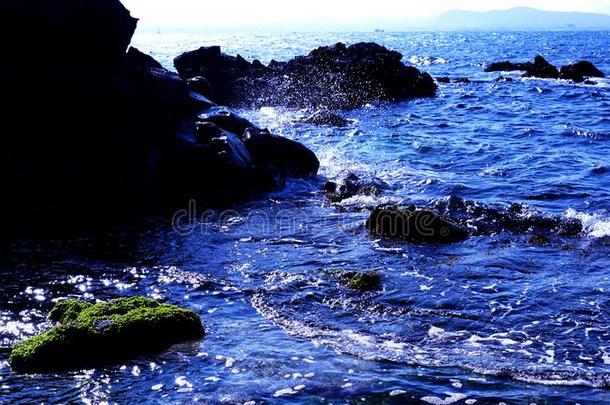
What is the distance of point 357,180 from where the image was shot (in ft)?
80.9

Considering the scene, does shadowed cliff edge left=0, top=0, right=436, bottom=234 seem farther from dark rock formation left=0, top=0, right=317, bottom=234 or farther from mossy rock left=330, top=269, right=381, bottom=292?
mossy rock left=330, top=269, right=381, bottom=292

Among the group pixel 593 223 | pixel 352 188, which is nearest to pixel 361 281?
pixel 593 223

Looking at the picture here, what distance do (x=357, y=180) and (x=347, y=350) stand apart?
13.8 meters

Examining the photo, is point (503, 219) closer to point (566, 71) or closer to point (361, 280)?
point (361, 280)

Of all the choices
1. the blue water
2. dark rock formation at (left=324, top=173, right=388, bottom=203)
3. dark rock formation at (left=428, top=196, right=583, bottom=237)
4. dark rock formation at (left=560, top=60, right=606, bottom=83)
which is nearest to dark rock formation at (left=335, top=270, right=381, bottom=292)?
the blue water

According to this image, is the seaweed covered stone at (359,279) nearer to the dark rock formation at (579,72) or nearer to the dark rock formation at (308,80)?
the dark rock formation at (308,80)

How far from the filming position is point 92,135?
21828 mm

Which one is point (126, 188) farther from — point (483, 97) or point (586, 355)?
point (483, 97)

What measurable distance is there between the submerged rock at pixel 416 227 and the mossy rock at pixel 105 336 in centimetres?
769

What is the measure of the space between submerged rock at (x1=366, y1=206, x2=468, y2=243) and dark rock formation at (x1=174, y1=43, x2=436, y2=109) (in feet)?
99.6

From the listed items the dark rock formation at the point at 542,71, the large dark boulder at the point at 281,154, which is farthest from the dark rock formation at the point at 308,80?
the large dark boulder at the point at 281,154

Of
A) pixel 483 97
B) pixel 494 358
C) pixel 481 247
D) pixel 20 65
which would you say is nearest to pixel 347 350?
pixel 494 358

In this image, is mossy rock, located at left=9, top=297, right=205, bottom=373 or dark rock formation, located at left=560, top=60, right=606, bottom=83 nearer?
mossy rock, located at left=9, top=297, right=205, bottom=373

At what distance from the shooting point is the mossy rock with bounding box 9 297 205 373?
10695 millimetres
